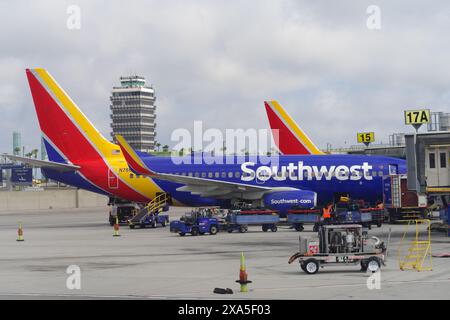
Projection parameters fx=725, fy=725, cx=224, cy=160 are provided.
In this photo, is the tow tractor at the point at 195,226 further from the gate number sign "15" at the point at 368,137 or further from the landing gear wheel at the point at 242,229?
the gate number sign "15" at the point at 368,137

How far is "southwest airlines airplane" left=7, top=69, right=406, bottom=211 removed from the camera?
54.2 metres

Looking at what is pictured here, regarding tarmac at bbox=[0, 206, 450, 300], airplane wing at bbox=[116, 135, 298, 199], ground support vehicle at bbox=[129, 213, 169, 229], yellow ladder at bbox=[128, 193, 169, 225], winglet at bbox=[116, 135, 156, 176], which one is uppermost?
winglet at bbox=[116, 135, 156, 176]

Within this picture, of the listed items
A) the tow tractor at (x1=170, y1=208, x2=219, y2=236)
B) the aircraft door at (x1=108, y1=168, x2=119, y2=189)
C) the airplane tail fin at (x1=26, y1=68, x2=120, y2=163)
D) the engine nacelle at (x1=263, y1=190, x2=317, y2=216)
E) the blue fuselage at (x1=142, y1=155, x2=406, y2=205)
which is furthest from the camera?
the airplane tail fin at (x1=26, y1=68, x2=120, y2=163)

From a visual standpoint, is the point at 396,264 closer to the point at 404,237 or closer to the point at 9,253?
the point at 404,237

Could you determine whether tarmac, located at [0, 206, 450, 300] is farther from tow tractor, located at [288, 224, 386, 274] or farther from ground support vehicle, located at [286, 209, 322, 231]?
ground support vehicle, located at [286, 209, 322, 231]

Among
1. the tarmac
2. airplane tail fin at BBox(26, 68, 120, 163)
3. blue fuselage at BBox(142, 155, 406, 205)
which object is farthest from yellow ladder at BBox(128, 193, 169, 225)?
the tarmac

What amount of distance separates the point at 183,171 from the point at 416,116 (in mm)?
21592

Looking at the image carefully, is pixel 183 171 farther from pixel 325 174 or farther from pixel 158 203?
pixel 325 174

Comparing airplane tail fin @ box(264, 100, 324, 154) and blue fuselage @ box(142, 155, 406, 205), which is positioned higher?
airplane tail fin @ box(264, 100, 324, 154)

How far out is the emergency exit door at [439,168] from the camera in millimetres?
41156

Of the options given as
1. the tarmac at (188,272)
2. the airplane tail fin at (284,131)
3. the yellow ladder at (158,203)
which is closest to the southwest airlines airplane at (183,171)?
the yellow ladder at (158,203)
